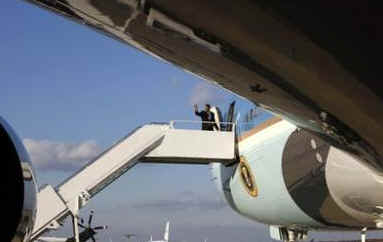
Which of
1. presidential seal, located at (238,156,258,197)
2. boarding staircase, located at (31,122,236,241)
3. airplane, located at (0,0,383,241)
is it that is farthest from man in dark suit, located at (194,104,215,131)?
airplane, located at (0,0,383,241)

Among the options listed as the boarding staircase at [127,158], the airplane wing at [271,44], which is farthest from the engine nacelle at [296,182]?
the airplane wing at [271,44]

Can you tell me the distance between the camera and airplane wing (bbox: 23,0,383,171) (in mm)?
3371

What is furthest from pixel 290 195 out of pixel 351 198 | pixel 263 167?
pixel 351 198

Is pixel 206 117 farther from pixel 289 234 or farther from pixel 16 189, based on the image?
pixel 16 189

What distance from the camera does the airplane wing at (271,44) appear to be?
337cm

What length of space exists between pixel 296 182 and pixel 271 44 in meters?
11.6

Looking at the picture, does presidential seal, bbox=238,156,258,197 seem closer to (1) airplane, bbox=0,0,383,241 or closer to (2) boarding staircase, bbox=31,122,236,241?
(2) boarding staircase, bbox=31,122,236,241

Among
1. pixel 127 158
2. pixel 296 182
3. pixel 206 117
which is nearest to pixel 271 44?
pixel 296 182

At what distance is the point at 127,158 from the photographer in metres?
19.6

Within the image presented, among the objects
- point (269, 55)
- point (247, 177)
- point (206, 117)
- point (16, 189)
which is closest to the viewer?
point (269, 55)

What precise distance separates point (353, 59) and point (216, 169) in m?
19.5

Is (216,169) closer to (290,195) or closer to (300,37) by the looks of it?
(290,195)

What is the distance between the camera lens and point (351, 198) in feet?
39.8

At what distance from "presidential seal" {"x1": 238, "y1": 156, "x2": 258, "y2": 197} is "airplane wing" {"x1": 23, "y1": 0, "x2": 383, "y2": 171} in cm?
1328
